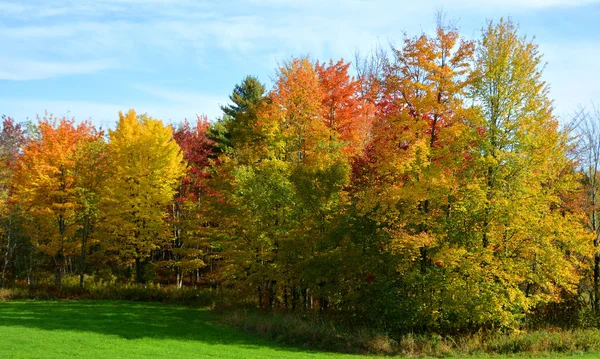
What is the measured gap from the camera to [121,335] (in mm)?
18375

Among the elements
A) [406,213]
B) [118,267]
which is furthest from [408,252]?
[118,267]

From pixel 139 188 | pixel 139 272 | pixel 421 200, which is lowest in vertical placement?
pixel 139 272

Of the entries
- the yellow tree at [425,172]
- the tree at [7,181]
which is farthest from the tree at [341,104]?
the tree at [7,181]

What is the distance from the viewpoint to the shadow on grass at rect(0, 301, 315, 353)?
18.9 meters

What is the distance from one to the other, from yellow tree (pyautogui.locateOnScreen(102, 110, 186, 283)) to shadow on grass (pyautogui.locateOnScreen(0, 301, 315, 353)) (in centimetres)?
533

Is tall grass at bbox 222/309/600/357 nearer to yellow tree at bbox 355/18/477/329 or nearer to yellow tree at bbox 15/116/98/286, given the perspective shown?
yellow tree at bbox 355/18/477/329

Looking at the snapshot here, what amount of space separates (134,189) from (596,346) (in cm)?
2750

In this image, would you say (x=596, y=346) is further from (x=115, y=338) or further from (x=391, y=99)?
(x=115, y=338)

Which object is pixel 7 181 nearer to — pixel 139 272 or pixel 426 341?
pixel 139 272

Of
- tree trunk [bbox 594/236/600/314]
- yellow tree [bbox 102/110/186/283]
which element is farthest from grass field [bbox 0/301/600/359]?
yellow tree [bbox 102/110/186/283]

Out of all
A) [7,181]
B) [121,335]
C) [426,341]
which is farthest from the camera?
[7,181]

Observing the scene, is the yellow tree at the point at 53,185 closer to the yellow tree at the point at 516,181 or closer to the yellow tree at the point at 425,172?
the yellow tree at the point at 425,172

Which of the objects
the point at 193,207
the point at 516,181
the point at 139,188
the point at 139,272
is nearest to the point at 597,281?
the point at 516,181

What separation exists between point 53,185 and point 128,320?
14.8 meters
